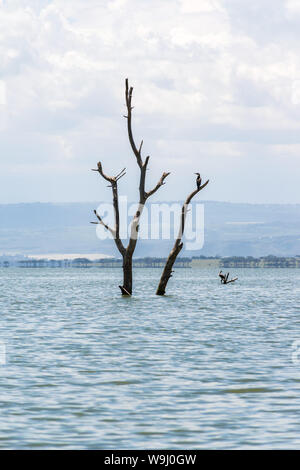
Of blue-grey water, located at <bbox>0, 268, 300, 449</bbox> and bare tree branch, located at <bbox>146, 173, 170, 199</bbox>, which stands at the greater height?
bare tree branch, located at <bbox>146, 173, 170, 199</bbox>

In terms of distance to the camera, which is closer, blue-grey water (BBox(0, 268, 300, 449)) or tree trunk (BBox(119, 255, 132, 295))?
blue-grey water (BBox(0, 268, 300, 449))

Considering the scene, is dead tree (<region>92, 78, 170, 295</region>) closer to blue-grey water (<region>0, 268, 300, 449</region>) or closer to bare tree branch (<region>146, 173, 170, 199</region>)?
bare tree branch (<region>146, 173, 170, 199</region>)

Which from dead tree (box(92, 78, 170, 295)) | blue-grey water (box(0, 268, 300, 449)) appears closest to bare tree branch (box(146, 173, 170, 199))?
dead tree (box(92, 78, 170, 295))

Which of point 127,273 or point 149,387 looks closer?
point 149,387

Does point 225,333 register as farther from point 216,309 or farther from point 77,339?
point 216,309

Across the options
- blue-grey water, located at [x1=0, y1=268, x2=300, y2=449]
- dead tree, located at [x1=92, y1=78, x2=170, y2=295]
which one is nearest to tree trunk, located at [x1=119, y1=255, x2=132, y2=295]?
dead tree, located at [x1=92, y1=78, x2=170, y2=295]

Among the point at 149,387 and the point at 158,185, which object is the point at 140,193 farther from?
the point at 149,387

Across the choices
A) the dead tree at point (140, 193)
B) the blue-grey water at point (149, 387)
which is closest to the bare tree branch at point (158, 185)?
the dead tree at point (140, 193)

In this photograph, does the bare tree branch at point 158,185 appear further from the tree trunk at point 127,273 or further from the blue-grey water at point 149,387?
the blue-grey water at point 149,387

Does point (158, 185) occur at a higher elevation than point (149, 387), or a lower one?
higher

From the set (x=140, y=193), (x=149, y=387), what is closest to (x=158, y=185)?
(x=140, y=193)

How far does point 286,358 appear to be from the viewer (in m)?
24.6

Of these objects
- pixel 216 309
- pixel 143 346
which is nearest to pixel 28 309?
pixel 216 309

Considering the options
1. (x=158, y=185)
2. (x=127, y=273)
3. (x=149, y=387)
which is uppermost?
(x=158, y=185)
